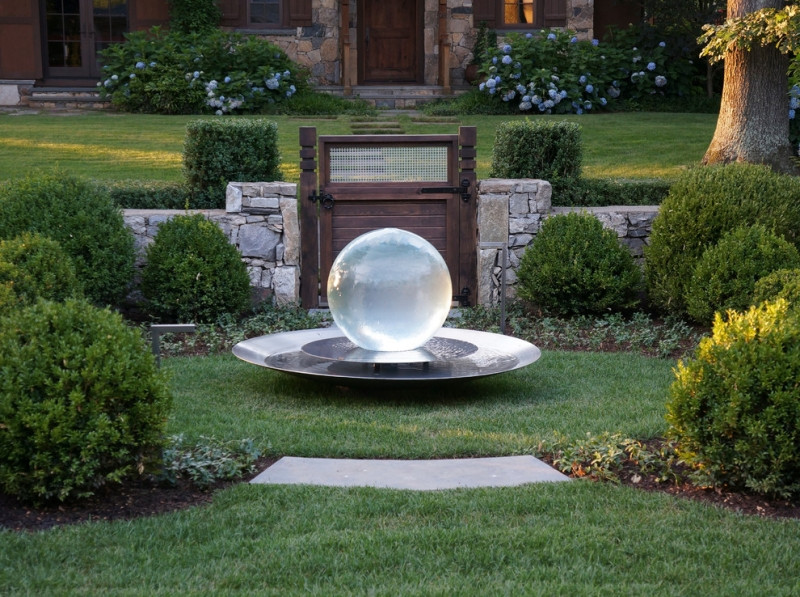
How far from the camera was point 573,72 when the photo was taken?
16.9 metres

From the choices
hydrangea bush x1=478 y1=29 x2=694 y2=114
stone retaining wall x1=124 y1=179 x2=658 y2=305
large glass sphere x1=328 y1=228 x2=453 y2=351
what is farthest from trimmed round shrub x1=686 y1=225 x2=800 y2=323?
hydrangea bush x1=478 y1=29 x2=694 y2=114

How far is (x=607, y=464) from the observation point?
482 centimetres

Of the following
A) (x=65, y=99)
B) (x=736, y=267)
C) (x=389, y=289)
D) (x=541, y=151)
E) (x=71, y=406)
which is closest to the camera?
(x=71, y=406)

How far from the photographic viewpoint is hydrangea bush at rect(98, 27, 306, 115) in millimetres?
16047

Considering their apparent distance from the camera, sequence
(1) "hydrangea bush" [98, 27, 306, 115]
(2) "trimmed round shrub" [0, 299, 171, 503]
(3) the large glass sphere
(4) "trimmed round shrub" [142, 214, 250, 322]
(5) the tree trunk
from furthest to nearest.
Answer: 1. (1) "hydrangea bush" [98, 27, 306, 115]
2. (5) the tree trunk
3. (4) "trimmed round shrub" [142, 214, 250, 322]
4. (3) the large glass sphere
5. (2) "trimmed round shrub" [0, 299, 171, 503]

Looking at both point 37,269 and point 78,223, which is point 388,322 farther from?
point 78,223

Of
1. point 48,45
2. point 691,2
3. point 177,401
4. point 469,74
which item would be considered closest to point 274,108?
point 469,74

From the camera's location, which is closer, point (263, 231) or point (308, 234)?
point (263, 231)

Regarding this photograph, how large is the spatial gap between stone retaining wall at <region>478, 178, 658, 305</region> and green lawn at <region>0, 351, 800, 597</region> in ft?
12.7

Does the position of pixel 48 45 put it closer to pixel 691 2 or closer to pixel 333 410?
pixel 691 2

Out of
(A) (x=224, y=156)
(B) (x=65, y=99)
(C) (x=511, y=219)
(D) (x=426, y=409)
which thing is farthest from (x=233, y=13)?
(D) (x=426, y=409)

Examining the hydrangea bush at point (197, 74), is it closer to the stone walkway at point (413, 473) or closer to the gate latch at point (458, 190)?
the gate latch at point (458, 190)

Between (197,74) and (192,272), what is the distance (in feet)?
28.3

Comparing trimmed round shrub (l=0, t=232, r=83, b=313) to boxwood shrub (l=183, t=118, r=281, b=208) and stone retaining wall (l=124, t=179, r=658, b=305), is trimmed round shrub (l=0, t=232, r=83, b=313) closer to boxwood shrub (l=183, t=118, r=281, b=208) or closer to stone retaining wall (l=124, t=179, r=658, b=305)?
stone retaining wall (l=124, t=179, r=658, b=305)
